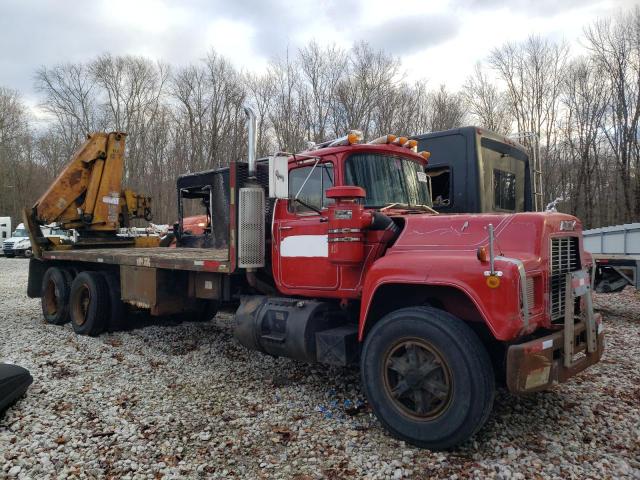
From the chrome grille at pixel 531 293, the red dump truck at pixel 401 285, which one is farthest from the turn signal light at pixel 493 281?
the chrome grille at pixel 531 293

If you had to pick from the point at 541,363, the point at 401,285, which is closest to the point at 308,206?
the point at 401,285

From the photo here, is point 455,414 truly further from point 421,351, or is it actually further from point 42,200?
point 42,200

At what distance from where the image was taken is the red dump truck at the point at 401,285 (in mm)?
3346

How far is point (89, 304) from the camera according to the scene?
742cm

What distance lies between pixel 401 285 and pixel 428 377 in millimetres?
822

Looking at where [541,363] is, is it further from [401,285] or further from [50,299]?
[50,299]

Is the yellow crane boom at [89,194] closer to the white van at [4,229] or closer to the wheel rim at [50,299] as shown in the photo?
the wheel rim at [50,299]

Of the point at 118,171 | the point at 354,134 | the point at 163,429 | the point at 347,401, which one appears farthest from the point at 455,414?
the point at 118,171

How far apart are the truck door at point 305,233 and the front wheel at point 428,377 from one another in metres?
1.04

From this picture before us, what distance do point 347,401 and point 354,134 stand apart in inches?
104

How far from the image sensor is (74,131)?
36.8 m

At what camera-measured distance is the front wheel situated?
3314 mm

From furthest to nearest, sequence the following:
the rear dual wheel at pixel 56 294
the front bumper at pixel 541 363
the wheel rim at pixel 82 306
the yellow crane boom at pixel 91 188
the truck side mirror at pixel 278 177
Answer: the yellow crane boom at pixel 91 188 → the rear dual wheel at pixel 56 294 → the wheel rim at pixel 82 306 → the truck side mirror at pixel 278 177 → the front bumper at pixel 541 363

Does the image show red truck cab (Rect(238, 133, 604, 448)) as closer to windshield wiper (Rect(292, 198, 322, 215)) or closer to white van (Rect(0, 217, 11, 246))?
windshield wiper (Rect(292, 198, 322, 215))
